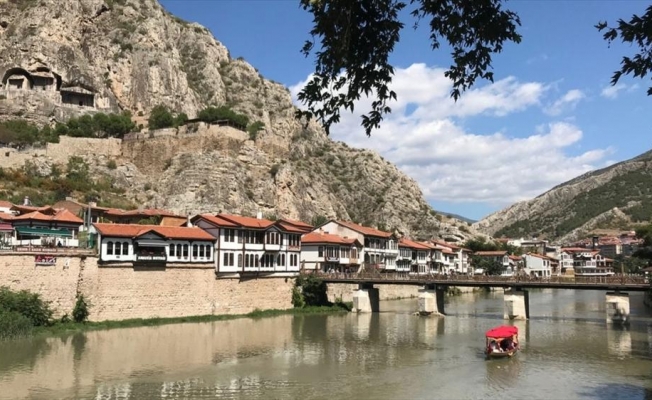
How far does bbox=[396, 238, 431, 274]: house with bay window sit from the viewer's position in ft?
279

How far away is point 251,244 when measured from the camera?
54719 millimetres

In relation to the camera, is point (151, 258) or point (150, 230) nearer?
point (151, 258)

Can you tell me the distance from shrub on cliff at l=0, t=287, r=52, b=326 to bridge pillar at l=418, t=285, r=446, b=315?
109ft

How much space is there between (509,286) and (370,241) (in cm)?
2566

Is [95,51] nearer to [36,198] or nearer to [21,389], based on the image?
[36,198]

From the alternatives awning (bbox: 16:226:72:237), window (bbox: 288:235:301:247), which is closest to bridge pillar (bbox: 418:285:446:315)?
window (bbox: 288:235:301:247)

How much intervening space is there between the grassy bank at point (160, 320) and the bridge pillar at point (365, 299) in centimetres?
164

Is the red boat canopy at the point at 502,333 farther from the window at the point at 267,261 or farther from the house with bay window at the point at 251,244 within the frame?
the window at the point at 267,261

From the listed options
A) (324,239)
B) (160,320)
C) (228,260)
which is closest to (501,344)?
(228,260)

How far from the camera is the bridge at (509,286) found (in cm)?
4997

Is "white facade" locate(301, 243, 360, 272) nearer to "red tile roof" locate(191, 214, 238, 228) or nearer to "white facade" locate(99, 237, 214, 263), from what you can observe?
"red tile roof" locate(191, 214, 238, 228)

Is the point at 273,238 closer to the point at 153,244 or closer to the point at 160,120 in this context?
the point at 153,244

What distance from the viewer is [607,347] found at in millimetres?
37781

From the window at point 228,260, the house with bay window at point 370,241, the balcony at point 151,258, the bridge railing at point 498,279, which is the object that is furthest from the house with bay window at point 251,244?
the house with bay window at point 370,241
